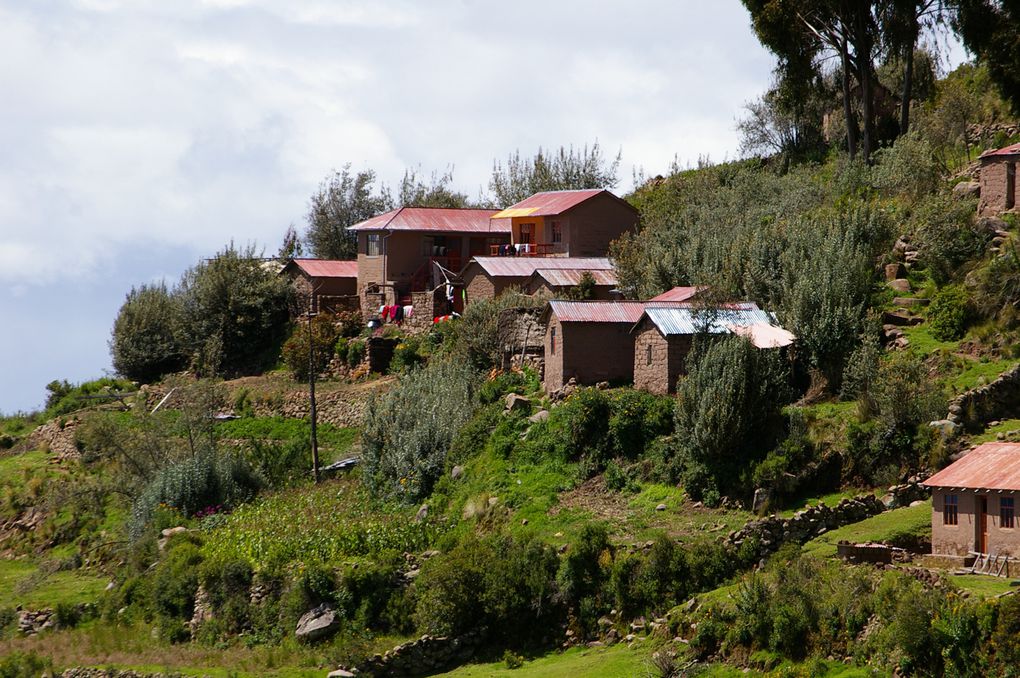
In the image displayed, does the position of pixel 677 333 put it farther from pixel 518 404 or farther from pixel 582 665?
pixel 582 665

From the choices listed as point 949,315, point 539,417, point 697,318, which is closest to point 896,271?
point 949,315

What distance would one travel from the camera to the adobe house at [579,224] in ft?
147

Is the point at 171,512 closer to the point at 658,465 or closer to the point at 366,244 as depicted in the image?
the point at 658,465

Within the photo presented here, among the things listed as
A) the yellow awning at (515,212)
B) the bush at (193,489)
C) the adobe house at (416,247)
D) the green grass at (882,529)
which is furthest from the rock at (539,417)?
the yellow awning at (515,212)

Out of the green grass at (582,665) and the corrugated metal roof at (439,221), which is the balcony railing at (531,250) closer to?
the corrugated metal roof at (439,221)

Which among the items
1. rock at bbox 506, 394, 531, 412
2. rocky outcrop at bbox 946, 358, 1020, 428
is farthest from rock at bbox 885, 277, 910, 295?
rock at bbox 506, 394, 531, 412

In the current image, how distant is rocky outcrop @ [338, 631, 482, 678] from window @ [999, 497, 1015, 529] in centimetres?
940

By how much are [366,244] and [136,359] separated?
31.0ft

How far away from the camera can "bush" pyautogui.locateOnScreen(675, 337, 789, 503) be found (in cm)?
2612

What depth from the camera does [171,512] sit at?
1294 inches

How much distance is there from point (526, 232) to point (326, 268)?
804 cm

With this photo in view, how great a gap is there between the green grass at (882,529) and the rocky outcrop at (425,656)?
6367mm

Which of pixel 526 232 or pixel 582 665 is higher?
pixel 526 232

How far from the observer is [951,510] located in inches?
816
